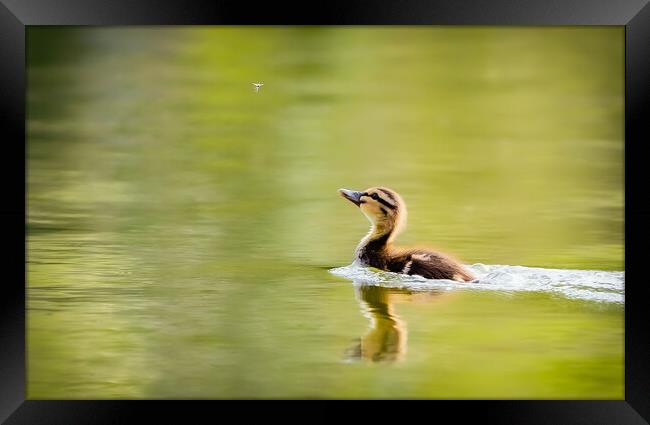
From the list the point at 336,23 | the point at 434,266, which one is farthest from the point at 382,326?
the point at 336,23

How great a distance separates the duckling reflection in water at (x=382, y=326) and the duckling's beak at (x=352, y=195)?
0.31 metres

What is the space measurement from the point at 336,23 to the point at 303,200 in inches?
25.4

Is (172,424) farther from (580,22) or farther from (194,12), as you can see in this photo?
(580,22)

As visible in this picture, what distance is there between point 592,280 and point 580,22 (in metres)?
0.91

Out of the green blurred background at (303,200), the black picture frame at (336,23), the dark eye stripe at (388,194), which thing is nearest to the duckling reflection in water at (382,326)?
the green blurred background at (303,200)

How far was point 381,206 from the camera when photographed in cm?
383

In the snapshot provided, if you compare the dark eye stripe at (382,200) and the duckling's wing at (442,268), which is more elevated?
the dark eye stripe at (382,200)

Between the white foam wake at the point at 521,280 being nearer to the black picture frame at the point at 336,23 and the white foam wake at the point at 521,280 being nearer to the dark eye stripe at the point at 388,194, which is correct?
the black picture frame at the point at 336,23

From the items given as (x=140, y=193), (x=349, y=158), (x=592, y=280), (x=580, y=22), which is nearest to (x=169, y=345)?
(x=140, y=193)

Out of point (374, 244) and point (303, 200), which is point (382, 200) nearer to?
point (374, 244)

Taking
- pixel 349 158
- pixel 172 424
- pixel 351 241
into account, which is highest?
pixel 349 158

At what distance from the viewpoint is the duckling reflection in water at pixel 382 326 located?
3.74m

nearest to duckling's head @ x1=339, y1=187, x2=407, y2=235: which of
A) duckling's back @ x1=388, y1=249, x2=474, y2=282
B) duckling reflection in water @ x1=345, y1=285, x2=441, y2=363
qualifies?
duckling's back @ x1=388, y1=249, x2=474, y2=282

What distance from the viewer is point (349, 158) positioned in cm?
388
